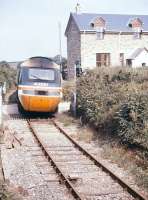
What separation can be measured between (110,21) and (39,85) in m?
30.5

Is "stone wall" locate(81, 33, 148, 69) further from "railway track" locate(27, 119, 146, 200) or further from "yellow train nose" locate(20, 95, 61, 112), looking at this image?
"railway track" locate(27, 119, 146, 200)

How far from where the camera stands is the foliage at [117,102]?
13.2 m

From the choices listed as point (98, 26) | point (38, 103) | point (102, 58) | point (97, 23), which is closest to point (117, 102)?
point (38, 103)

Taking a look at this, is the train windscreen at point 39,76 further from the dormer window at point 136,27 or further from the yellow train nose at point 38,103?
A: the dormer window at point 136,27

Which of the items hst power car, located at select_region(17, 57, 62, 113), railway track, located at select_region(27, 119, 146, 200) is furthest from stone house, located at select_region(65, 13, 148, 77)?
railway track, located at select_region(27, 119, 146, 200)

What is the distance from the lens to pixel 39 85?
20469mm

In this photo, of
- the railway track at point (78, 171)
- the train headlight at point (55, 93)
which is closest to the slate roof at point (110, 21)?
the train headlight at point (55, 93)

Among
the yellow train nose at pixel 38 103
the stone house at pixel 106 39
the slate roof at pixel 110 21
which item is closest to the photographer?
the yellow train nose at pixel 38 103

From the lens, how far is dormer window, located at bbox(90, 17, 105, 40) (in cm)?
4788

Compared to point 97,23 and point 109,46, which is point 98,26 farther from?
point 109,46

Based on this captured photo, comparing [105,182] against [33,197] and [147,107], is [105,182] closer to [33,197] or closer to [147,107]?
Result: [33,197]

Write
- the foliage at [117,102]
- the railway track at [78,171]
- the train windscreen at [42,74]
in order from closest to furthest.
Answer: the railway track at [78,171] < the foliage at [117,102] < the train windscreen at [42,74]

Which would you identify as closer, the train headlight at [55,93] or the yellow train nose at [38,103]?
the yellow train nose at [38,103]

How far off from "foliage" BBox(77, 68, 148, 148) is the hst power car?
1.31 meters
